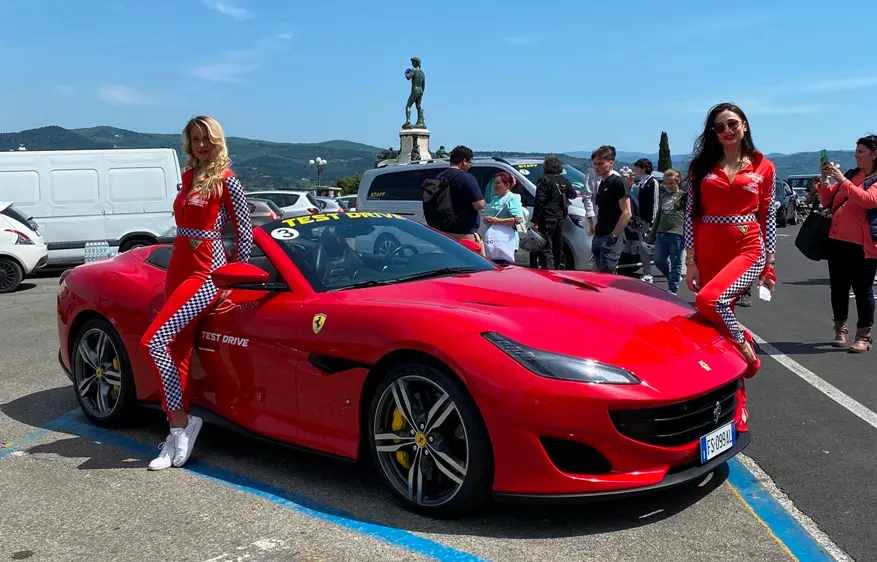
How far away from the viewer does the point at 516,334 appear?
3.39 m

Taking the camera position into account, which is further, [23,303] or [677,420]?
[23,303]

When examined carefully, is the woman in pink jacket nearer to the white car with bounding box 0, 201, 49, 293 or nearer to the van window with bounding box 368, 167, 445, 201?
the van window with bounding box 368, 167, 445, 201

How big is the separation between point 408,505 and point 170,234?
1260cm

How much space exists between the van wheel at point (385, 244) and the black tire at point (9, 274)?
10675 millimetres

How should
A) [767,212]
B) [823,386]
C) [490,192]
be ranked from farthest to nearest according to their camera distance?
1. [490,192]
2. [823,386]
3. [767,212]

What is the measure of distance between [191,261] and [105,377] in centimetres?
113

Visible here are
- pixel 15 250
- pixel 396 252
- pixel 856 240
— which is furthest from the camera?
pixel 15 250

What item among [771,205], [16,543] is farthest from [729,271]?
[16,543]

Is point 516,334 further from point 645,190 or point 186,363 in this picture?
point 645,190

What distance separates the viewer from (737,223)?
475 centimetres

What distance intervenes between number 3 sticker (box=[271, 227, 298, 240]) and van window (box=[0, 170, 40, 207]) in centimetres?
1221

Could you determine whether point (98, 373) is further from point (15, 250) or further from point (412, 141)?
point (412, 141)

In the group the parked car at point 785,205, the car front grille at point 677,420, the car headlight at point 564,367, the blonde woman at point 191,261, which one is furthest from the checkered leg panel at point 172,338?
the parked car at point 785,205

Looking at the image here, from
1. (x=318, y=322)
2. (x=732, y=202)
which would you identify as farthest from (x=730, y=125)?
(x=318, y=322)
